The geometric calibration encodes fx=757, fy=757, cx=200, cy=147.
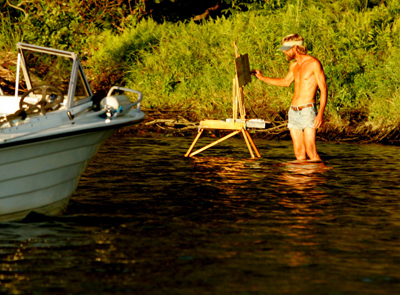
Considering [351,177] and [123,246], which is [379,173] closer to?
[351,177]

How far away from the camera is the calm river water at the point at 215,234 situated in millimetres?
5457

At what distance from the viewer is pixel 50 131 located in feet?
22.8

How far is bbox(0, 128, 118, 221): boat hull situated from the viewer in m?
6.92

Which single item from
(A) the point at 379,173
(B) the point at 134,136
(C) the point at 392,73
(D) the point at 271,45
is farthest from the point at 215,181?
(D) the point at 271,45

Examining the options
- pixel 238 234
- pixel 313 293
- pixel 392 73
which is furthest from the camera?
pixel 392 73

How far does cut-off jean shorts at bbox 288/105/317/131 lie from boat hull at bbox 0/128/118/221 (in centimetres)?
411

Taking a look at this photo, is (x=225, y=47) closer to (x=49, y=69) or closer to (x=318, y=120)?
(x=318, y=120)

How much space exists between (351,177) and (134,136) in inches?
240

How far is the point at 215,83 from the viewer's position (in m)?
17.2

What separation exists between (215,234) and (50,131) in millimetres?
1777

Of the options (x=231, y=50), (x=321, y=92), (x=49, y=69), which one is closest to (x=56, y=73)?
(x=49, y=69)

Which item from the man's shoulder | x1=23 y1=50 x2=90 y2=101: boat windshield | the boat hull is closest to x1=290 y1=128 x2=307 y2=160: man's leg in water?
the man's shoulder

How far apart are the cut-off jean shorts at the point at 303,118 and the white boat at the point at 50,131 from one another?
3754 mm

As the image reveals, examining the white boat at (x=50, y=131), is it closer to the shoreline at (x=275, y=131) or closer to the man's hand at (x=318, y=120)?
the man's hand at (x=318, y=120)
